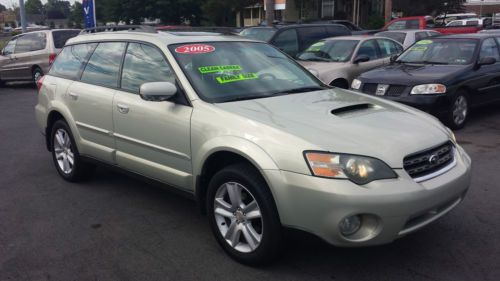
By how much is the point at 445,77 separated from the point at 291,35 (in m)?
5.27

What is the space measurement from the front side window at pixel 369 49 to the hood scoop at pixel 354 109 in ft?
20.6

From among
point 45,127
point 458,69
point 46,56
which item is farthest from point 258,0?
point 45,127

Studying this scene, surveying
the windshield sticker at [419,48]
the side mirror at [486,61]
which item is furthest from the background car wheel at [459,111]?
the windshield sticker at [419,48]

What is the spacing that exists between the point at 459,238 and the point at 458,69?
15.5 feet

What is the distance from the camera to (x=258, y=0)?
38.1 m

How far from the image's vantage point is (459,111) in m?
7.77

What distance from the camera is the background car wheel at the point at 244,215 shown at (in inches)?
127

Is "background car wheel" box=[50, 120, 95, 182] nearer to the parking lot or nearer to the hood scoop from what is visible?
the parking lot

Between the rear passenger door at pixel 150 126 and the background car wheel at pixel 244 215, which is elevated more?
the rear passenger door at pixel 150 126

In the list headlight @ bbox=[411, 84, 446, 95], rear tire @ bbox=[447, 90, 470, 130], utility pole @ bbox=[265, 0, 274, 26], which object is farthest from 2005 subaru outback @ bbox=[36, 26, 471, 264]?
utility pole @ bbox=[265, 0, 274, 26]

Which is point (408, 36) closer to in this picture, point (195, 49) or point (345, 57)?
point (345, 57)

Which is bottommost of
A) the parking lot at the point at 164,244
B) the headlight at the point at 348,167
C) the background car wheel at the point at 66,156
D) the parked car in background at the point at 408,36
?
the parking lot at the point at 164,244

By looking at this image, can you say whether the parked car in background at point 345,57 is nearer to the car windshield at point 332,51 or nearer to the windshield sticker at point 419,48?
the car windshield at point 332,51

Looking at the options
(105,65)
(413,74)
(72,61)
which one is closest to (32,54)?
(72,61)
